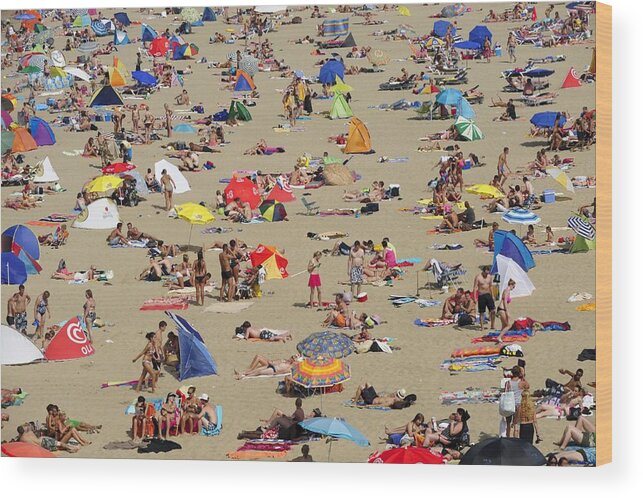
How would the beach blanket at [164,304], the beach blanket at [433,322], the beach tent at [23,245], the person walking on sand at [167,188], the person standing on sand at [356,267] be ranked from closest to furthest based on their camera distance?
1. the beach blanket at [433,322]
2. the beach tent at [23,245]
3. the beach blanket at [164,304]
4. the person standing on sand at [356,267]
5. the person walking on sand at [167,188]

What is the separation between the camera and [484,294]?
92.6 feet

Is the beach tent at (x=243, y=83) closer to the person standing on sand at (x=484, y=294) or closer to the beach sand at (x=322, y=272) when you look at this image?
the beach sand at (x=322, y=272)

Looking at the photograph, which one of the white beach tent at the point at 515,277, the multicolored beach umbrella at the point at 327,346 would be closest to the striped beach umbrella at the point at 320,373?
the multicolored beach umbrella at the point at 327,346

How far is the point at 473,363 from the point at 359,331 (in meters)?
2.35

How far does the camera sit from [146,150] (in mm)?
35781

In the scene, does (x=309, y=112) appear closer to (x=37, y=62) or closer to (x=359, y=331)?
(x=37, y=62)

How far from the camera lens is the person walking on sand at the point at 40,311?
28422mm

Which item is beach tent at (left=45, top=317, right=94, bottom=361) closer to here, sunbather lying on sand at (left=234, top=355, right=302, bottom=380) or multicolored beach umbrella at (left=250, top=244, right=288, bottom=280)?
sunbather lying on sand at (left=234, top=355, right=302, bottom=380)

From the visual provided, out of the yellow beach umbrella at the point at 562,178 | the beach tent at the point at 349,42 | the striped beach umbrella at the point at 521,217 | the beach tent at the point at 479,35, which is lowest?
the striped beach umbrella at the point at 521,217

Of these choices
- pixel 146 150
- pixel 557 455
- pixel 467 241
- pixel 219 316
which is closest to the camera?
pixel 557 455

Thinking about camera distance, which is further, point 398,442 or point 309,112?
point 309,112

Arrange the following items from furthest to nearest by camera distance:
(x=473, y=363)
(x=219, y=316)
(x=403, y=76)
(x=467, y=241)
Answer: (x=403, y=76), (x=467, y=241), (x=219, y=316), (x=473, y=363)

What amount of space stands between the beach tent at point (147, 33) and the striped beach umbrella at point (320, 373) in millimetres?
13641

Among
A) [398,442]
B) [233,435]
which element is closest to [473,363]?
[398,442]
